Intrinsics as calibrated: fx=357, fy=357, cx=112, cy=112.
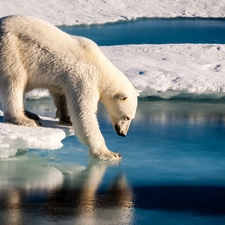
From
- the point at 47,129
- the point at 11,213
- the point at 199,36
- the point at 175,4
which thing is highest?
the point at 175,4

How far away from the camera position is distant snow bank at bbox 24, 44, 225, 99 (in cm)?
773

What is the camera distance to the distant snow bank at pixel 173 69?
7730 millimetres

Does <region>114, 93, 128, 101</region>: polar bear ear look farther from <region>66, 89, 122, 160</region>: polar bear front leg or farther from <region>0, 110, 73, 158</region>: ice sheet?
<region>0, 110, 73, 158</region>: ice sheet

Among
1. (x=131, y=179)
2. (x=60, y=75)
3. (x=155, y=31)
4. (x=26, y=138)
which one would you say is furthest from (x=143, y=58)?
(x=155, y=31)

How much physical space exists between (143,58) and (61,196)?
6.81m

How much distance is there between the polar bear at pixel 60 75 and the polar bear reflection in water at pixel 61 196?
18.8 inches

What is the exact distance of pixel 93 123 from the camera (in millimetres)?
3947

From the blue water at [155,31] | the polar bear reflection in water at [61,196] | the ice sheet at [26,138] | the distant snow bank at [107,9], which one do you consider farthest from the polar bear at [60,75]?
the distant snow bank at [107,9]

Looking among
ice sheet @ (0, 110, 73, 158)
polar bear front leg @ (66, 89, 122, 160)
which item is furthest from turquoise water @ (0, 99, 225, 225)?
ice sheet @ (0, 110, 73, 158)

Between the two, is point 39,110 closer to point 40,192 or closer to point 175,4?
point 40,192

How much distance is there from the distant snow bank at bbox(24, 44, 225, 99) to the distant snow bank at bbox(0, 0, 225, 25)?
1079 cm

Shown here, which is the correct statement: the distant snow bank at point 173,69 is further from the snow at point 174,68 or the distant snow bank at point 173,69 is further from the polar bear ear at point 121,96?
the polar bear ear at point 121,96

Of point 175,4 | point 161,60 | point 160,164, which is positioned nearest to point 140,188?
point 160,164

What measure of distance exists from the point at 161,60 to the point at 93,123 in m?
5.71
